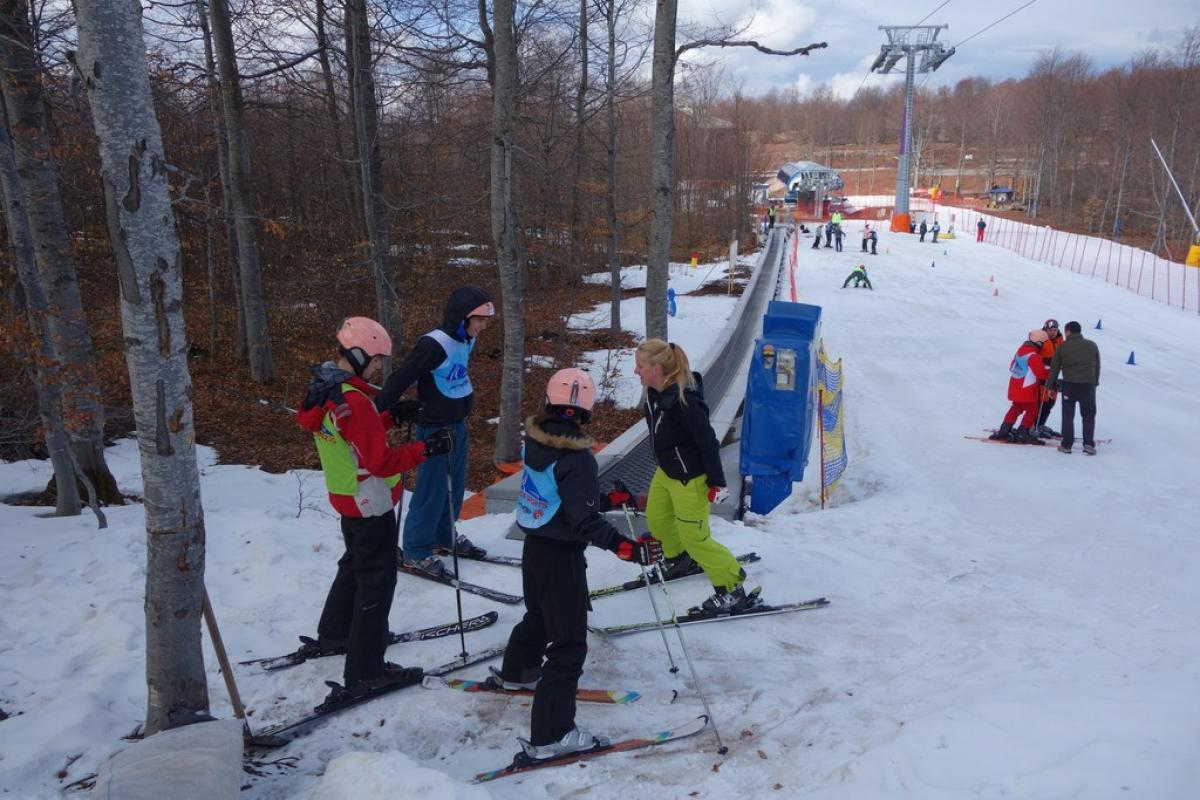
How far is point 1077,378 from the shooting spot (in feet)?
33.2

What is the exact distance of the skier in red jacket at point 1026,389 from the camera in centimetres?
1052

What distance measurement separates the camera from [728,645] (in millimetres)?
4840

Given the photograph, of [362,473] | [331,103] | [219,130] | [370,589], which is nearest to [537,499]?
[362,473]

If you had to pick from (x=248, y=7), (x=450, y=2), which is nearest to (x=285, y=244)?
(x=248, y=7)

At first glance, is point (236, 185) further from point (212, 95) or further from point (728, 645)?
point (728, 645)

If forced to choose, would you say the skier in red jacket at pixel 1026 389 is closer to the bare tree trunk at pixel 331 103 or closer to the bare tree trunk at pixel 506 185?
the bare tree trunk at pixel 506 185

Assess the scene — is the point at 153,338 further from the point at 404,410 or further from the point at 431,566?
the point at 431,566

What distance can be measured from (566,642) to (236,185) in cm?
1227

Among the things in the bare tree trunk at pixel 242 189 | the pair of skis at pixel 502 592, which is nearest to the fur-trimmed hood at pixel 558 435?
the pair of skis at pixel 502 592

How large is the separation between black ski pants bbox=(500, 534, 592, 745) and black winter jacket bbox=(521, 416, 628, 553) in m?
0.11

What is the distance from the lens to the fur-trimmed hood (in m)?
3.75

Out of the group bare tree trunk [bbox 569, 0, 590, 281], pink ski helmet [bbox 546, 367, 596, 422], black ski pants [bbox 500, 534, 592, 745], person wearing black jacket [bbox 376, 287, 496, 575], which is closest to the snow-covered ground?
black ski pants [bbox 500, 534, 592, 745]

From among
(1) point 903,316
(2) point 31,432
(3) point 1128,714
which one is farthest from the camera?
(1) point 903,316

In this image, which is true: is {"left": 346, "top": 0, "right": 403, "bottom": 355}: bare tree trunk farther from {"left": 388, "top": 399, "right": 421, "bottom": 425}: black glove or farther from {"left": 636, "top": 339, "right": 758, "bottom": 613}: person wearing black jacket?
{"left": 636, "top": 339, "right": 758, "bottom": 613}: person wearing black jacket
